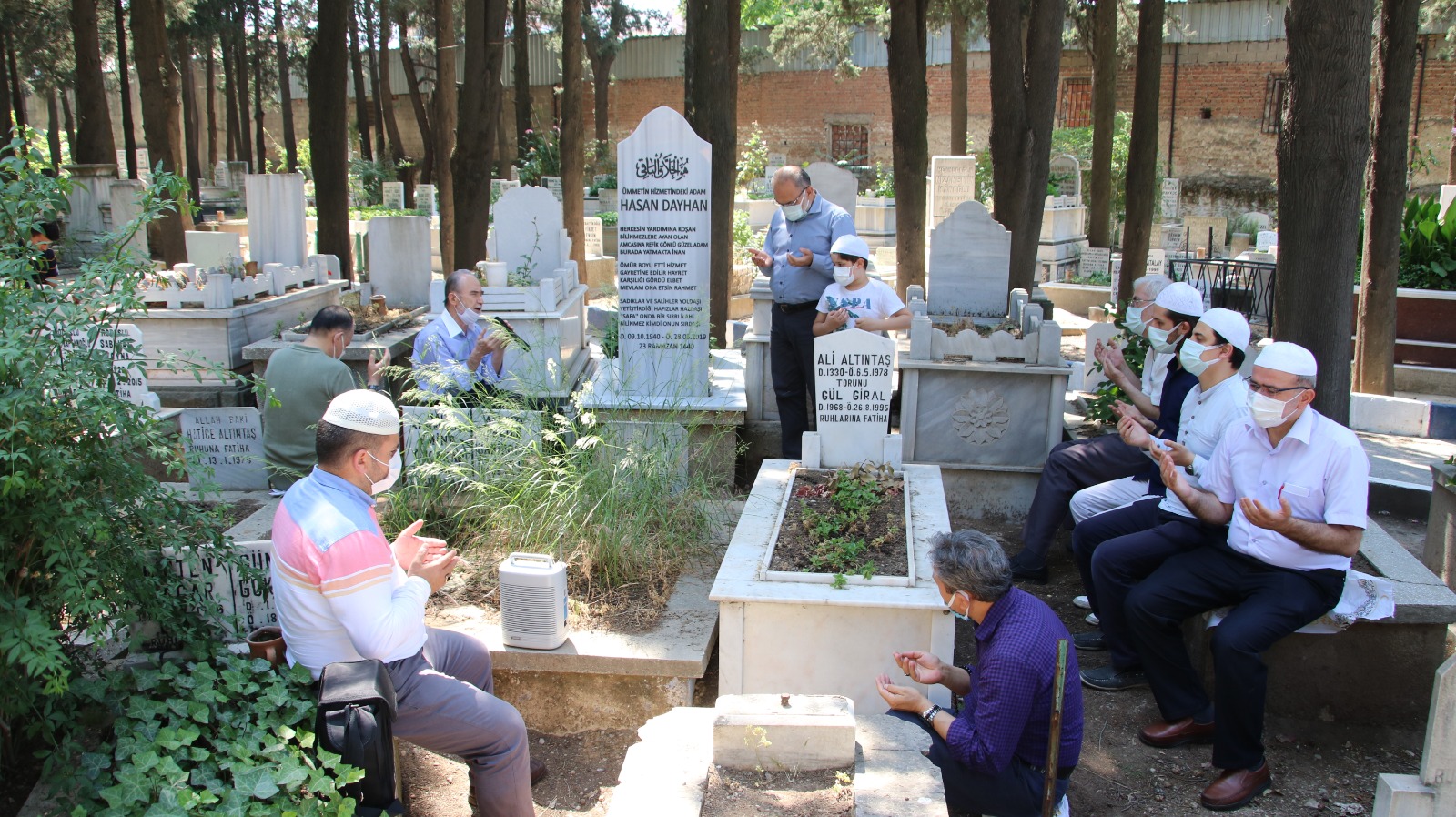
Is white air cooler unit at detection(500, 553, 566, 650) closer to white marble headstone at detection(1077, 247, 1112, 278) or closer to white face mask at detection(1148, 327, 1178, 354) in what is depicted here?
white face mask at detection(1148, 327, 1178, 354)

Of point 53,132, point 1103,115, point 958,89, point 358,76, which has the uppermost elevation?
point 358,76

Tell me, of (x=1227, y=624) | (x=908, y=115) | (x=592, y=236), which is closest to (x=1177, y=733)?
(x=1227, y=624)

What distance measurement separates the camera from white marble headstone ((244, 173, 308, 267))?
11.0m

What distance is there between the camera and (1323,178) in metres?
5.55

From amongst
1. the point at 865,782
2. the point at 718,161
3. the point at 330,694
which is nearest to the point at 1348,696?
the point at 865,782

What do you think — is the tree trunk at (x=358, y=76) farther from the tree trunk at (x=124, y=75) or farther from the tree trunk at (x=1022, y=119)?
the tree trunk at (x=1022, y=119)

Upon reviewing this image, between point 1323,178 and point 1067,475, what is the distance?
202cm

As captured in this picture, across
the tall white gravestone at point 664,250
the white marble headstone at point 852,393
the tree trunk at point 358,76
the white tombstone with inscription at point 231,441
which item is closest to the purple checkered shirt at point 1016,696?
the white marble headstone at point 852,393

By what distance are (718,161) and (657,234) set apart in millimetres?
2636

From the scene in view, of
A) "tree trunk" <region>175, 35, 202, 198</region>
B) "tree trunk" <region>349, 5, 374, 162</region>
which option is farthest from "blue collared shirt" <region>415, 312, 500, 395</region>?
"tree trunk" <region>175, 35, 202, 198</region>

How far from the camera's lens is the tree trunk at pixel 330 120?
424 inches

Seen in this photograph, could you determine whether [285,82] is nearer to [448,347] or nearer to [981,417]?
[448,347]

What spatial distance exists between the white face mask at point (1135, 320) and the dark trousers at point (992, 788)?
4.25m

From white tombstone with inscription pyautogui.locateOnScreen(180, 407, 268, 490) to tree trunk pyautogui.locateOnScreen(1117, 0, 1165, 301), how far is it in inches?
372
